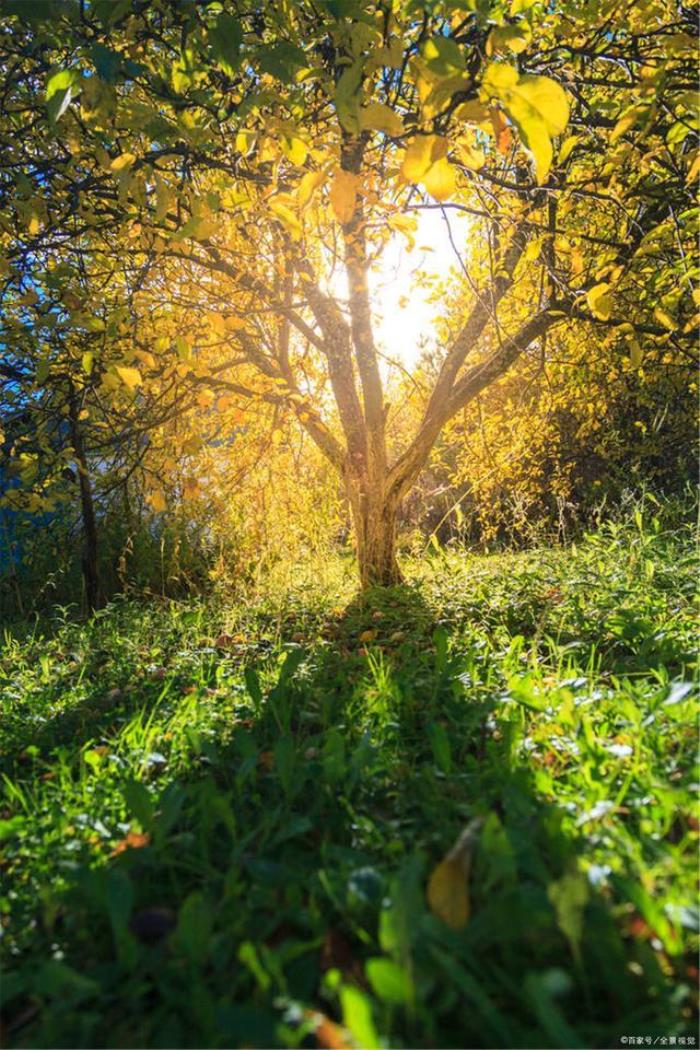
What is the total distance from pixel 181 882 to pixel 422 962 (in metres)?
0.56

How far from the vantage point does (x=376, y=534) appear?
4617mm

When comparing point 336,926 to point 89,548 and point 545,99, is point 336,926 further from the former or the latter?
point 89,548

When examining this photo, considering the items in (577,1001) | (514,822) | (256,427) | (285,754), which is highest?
(256,427)

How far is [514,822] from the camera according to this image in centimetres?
125

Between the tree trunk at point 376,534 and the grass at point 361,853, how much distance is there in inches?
75.7

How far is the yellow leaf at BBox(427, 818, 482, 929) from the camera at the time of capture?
1.00 meters

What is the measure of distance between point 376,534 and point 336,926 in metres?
3.58

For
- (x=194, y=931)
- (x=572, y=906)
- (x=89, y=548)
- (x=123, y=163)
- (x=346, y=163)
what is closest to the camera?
(x=572, y=906)

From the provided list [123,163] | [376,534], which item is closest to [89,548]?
[376,534]

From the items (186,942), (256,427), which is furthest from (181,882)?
(256,427)

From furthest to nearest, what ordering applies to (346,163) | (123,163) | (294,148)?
(346,163), (123,163), (294,148)

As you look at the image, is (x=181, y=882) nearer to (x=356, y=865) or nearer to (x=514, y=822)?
(x=356, y=865)

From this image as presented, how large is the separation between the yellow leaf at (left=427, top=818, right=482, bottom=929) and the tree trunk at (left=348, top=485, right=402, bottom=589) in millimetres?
3532

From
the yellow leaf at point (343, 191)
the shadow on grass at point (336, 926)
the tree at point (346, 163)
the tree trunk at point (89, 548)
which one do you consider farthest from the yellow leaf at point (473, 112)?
the tree trunk at point (89, 548)
